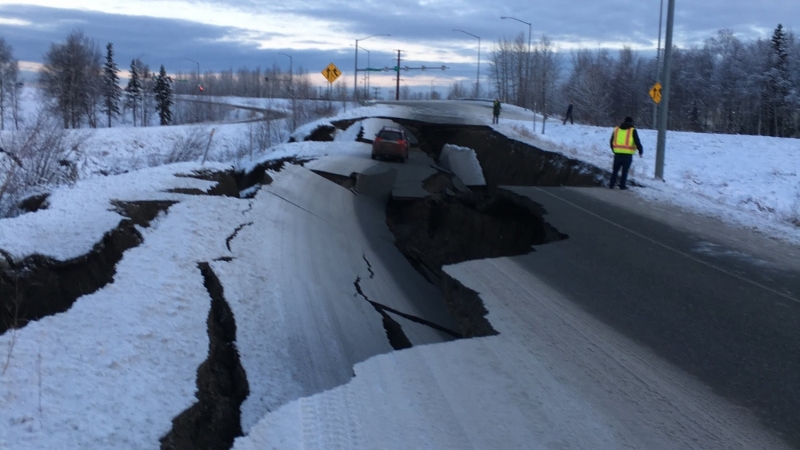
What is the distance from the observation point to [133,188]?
37.0ft

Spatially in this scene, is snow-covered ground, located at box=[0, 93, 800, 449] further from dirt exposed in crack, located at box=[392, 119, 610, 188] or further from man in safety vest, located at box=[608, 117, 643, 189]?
dirt exposed in crack, located at box=[392, 119, 610, 188]

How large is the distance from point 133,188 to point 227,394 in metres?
6.88

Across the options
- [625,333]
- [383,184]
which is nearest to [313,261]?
[625,333]

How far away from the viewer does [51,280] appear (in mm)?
6957

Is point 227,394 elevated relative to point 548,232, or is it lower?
lower

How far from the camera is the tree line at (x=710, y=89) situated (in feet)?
231

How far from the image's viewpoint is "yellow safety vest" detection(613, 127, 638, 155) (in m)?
16.3

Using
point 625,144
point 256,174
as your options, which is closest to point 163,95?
point 256,174

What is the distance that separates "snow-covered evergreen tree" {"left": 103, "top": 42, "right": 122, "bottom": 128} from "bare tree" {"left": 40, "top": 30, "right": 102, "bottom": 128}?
514 cm

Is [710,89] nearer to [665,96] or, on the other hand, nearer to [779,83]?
[779,83]

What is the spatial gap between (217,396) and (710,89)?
93850mm

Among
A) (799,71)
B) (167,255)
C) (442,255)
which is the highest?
(799,71)

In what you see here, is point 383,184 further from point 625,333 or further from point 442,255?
point 625,333

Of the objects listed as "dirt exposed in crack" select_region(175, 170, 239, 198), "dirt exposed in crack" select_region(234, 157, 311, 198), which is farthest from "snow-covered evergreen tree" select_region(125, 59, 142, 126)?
"dirt exposed in crack" select_region(175, 170, 239, 198)
